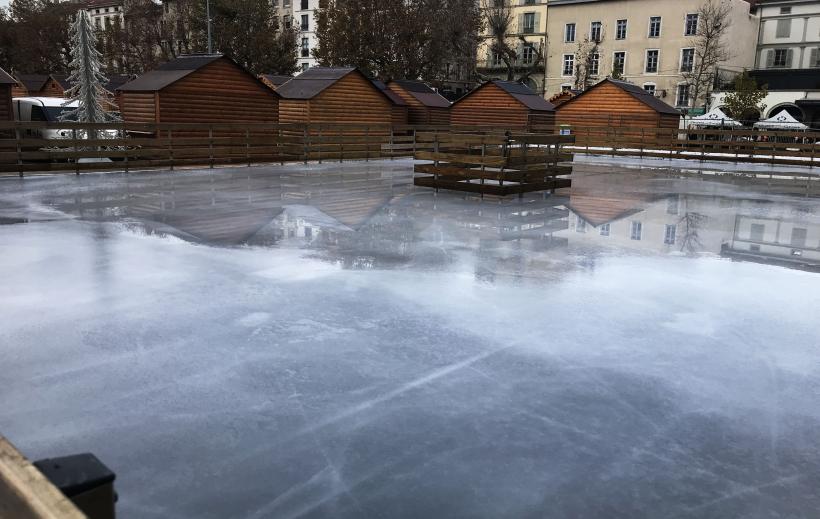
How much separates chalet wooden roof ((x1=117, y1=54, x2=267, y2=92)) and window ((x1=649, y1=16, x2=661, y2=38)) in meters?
39.7

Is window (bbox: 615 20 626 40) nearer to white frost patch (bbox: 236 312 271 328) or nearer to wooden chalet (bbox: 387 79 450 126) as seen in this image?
wooden chalet (bbox: 387 79 450 126)

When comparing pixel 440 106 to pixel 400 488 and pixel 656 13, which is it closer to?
pixel 656 13

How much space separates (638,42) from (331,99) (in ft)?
115

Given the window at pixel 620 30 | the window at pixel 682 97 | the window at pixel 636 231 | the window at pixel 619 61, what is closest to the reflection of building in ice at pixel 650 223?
the window at pixel 636 231

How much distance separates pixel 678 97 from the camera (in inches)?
2079

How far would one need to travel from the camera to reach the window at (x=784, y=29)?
51.9 meters

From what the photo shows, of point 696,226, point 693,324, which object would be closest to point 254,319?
point 693,324

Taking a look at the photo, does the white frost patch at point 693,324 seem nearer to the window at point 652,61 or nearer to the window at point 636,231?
the window at point 636,231

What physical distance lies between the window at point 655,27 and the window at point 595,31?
12.9 ft

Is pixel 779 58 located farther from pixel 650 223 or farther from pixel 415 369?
pixel 415 369

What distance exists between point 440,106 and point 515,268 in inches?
1303

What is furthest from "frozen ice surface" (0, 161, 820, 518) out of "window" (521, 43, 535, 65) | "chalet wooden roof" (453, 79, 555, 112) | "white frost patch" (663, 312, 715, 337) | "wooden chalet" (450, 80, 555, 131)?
"window" (521, 43, 535, 65)

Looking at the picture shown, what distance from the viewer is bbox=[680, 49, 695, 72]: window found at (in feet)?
169

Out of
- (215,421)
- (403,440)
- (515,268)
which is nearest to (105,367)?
(215,421)
